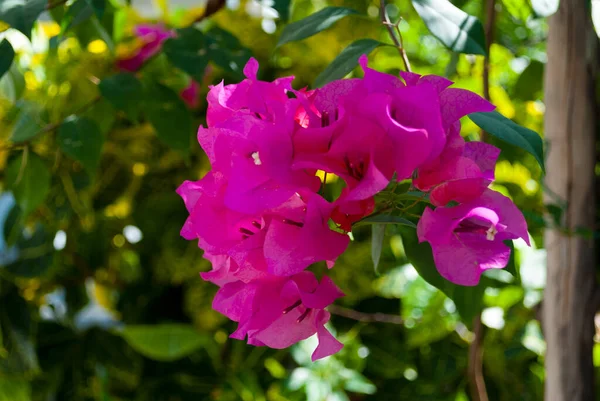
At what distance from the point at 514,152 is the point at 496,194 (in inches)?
15.5

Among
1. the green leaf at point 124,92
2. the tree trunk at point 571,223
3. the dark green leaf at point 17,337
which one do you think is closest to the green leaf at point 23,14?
the green leaf at point 124,92

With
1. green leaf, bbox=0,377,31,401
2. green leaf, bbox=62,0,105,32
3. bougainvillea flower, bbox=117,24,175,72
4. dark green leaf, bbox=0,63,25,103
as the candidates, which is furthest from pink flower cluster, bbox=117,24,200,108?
green leaf, bbox=0,377,31,401

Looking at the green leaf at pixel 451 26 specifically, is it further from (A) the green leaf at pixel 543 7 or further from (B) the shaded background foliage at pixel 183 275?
(B) the shaded background foliage at pixel 183 275

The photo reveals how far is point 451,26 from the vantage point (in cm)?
40

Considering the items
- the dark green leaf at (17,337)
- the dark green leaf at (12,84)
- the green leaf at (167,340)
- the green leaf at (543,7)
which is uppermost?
the green leaf at (543,7)

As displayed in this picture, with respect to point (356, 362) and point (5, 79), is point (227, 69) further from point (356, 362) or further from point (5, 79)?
point (356, 362)

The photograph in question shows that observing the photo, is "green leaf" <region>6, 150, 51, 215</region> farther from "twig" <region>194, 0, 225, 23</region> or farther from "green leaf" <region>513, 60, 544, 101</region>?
"green leaf" <region>513, 60, 544, 101</region>

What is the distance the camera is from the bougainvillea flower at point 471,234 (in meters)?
0.28

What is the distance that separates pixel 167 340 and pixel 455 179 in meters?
0.69

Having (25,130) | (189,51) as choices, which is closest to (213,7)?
(189,51)

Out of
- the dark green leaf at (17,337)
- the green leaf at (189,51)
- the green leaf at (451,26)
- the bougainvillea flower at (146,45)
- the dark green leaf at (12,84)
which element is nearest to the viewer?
the green leaf at (451,26)

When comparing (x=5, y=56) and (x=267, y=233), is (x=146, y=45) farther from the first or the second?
(x=267, y=233)

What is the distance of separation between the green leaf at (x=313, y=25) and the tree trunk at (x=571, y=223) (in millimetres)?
208

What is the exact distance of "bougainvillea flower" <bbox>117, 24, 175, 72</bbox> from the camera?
2.65ft
